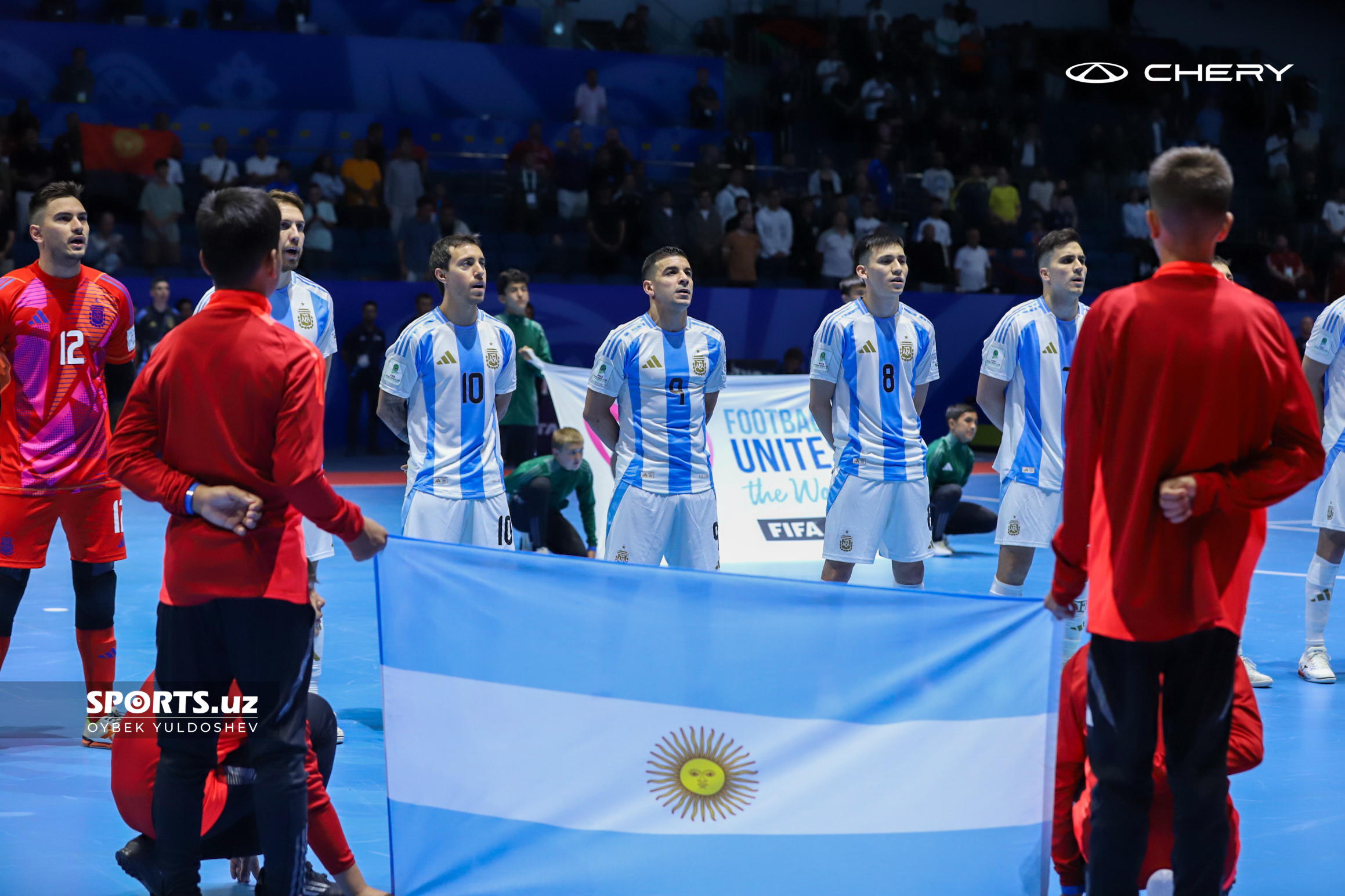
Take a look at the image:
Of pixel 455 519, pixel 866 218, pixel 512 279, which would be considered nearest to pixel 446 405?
pixel 455 519

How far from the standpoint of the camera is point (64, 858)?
4.56 m

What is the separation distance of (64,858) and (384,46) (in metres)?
18.2

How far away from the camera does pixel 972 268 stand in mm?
20047

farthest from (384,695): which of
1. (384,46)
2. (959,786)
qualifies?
(384,46)

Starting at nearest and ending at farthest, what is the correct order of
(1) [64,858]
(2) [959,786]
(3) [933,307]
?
1. (2) [959,786]
2. (1) [64,858]
3. (3) [933,307]

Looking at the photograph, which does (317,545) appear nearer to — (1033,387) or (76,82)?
(1033,387)

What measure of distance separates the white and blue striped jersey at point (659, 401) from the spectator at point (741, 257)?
483 inches

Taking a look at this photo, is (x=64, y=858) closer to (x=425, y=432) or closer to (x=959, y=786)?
(x=425, y=432)

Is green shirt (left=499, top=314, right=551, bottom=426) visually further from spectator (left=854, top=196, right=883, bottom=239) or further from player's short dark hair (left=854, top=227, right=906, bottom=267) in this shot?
spectator (left=854, top=196, right=883, bottom=239)

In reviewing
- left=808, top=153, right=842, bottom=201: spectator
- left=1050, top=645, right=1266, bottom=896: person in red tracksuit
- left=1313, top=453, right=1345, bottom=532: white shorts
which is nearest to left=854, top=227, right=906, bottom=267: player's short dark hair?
left=1313, top=453, right=1345, bottom=532: white shorts

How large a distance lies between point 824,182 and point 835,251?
1737 millimetres

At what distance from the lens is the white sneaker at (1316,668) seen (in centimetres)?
727

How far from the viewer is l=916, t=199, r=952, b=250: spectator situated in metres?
20.0

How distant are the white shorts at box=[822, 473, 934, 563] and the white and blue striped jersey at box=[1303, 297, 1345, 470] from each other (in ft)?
7.77
